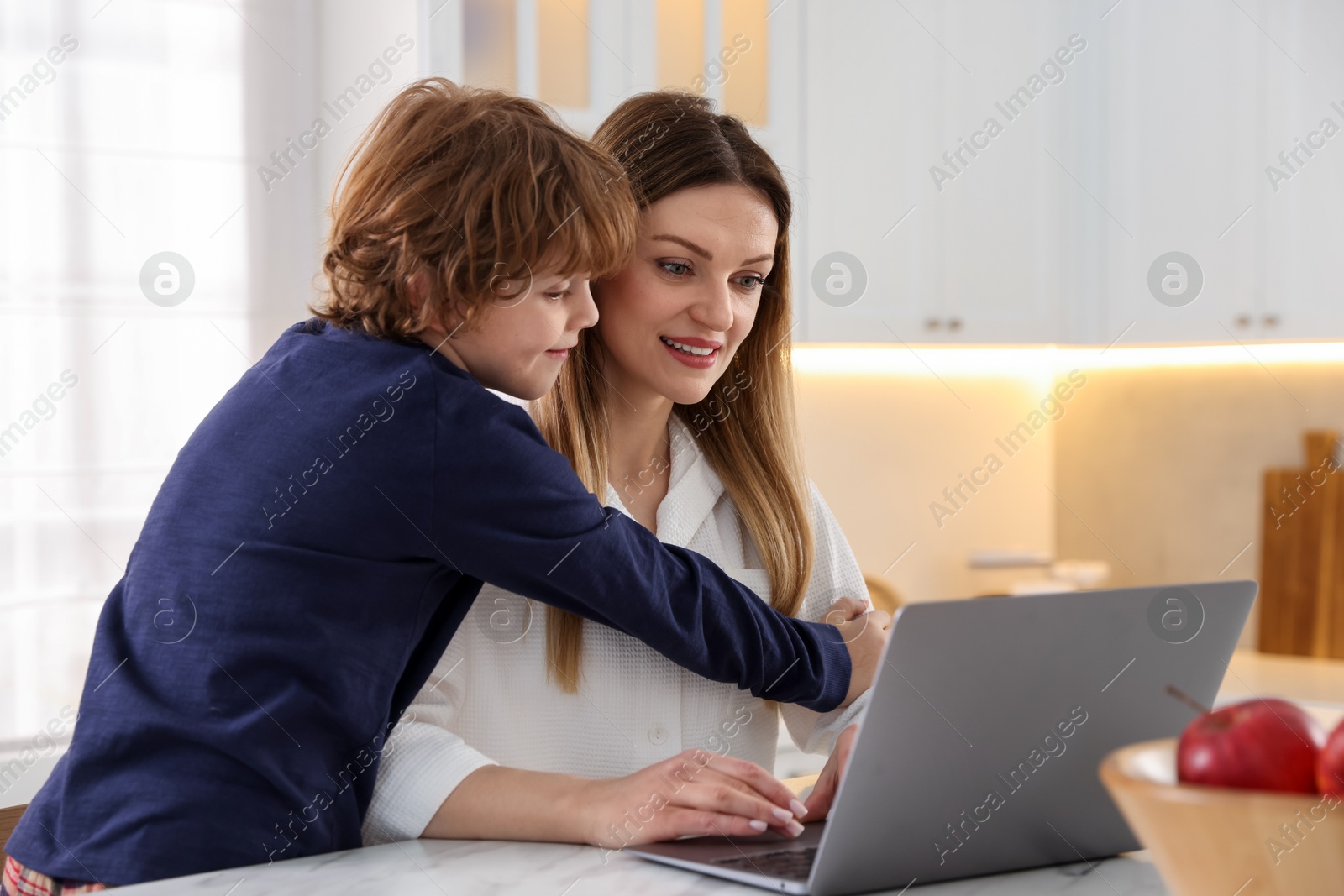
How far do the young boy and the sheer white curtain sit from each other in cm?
114

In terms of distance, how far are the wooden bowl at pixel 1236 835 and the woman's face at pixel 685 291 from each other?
0.82 m

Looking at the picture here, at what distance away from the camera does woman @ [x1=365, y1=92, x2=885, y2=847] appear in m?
1.22

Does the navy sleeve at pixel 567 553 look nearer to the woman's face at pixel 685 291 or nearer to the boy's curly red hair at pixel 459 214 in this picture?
the boy's curly red hair at pixel 459 214

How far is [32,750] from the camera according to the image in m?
1.99

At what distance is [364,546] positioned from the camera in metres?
0.94

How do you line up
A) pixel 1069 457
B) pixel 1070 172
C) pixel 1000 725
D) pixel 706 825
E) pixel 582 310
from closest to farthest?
pixel 1000 725
pixel 706 825
pixel 582 310
pixel 1070 172
pixel 1069 457

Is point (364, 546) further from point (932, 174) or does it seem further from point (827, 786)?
point (932, 174)

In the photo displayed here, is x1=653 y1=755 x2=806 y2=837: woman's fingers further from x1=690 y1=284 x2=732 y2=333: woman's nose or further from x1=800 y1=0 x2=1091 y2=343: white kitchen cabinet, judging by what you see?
x1=800 y1=0 x2=1091 y2=343: white kitchen cabinet

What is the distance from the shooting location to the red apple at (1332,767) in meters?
0.49

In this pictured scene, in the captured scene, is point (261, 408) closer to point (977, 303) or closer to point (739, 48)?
point (739, 48)

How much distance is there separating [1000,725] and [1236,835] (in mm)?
242

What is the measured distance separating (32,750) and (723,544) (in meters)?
1.31

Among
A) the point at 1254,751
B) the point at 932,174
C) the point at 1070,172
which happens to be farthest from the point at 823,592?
the point at 1070,172

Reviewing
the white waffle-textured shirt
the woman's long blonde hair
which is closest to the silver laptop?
the white waffle-textured shirt
